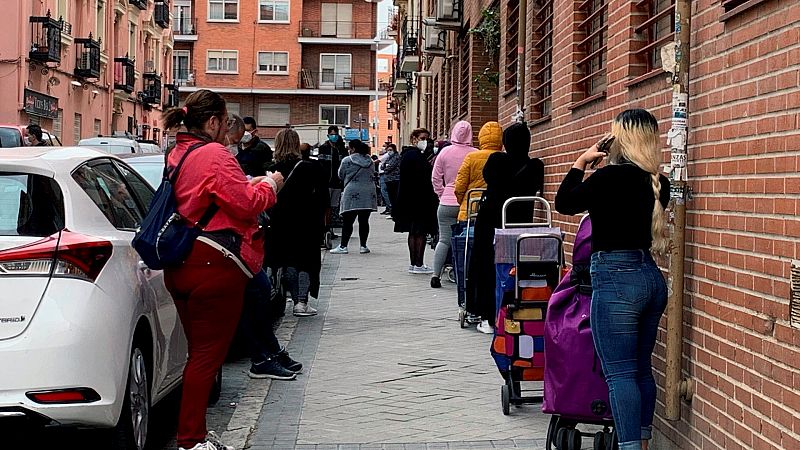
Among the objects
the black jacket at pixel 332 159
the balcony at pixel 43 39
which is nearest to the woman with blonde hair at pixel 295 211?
the black jacket at pixel 332 159

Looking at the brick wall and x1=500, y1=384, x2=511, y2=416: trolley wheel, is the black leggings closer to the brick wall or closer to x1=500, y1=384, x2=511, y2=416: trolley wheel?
x1=500, y1=384, x2=511, y2=416: trolley wheel

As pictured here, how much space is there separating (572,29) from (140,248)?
440 centimetres

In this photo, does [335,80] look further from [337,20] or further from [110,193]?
[110,193]

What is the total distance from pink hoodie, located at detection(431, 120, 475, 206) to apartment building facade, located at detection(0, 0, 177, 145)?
71.7ft

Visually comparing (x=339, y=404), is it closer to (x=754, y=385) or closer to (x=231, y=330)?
(x=231, y=330)

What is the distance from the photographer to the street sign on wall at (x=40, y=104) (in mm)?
32625

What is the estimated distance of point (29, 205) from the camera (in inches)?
226

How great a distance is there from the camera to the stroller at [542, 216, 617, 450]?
592cm

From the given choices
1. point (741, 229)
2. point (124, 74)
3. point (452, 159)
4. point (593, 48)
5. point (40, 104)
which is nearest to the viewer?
point (741, 229)

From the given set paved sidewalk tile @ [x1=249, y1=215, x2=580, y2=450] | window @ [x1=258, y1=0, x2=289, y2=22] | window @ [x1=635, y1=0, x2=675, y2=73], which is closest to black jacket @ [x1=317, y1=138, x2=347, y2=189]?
paved sidewalk tile @ [x1=249, y1=215, x2=580, y2=450]

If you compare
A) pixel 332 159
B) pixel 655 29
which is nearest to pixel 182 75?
pixel 332 159

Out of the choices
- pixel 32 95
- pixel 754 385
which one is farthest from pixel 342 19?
pixel 754 385

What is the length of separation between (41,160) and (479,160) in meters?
5.94

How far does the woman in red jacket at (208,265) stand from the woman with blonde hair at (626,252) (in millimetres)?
1702
